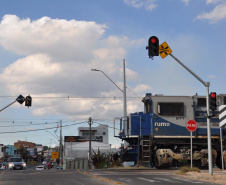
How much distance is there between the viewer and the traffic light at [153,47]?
16.5m

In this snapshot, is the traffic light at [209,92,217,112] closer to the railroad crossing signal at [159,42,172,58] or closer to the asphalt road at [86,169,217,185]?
the railroad crossing signal at [159,42,172,58]

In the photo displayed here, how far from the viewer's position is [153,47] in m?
16.6

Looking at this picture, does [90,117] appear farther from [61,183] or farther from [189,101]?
[61,183]

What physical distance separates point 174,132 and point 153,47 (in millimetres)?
8681

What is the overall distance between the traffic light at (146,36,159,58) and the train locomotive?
7330 mm

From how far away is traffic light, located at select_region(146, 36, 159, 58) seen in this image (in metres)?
16.5

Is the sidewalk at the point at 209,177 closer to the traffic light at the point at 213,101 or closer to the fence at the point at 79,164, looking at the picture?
the traffic light at the point at 213,101

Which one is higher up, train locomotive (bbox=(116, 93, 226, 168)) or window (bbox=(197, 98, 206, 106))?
window (bbox=(197, 98, 206, 106))

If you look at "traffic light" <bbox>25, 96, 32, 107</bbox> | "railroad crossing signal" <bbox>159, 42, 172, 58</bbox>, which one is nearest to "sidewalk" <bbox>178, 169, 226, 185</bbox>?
"railroad crossing signal" <bbox>159, 42, 172, 58</bbox>

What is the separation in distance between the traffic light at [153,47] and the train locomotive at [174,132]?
7330mm

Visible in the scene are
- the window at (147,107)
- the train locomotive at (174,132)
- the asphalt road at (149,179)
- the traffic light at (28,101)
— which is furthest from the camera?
the traffic light at (28,101)

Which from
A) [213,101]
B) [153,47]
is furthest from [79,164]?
[153,47]

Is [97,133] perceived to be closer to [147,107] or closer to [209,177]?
[147,107]

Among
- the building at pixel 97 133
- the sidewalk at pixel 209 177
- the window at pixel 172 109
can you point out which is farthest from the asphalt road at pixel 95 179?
the building at pixel 97 133
